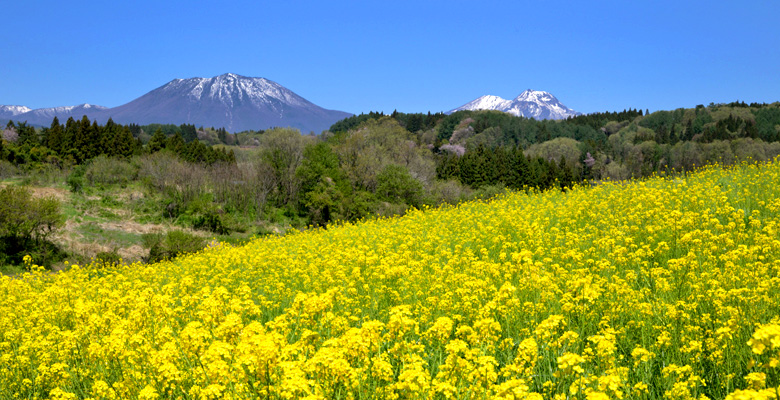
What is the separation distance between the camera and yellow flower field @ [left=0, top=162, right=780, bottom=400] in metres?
3.26

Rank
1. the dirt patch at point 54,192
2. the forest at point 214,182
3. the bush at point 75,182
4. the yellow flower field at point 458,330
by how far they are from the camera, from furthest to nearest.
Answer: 1. the bush at point 75,182
2. the dirt patch at point 54,192
3. the forest at point 214,182
4. the yellow flower field at point 458,330

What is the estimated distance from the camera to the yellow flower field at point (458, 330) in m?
3.26

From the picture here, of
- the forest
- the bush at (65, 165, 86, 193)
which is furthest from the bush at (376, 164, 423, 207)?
the bush at (65, 165, 86, 193)

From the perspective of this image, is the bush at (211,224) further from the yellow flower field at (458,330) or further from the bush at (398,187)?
the yellow flower field at (458,330)

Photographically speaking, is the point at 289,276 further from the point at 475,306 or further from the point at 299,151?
the point at 299,151

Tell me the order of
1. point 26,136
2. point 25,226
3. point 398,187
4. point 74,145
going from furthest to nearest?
point 26,136 → point 74,145 → point 398,187 → point 25,226

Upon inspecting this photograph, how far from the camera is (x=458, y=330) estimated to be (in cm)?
388

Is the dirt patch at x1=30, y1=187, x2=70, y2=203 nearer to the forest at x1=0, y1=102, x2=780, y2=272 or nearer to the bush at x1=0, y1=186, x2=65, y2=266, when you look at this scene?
the forest at x1=0, y1=102, x2=780, y2=272

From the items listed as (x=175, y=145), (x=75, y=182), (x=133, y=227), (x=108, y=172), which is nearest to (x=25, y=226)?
(x=133, y=227)

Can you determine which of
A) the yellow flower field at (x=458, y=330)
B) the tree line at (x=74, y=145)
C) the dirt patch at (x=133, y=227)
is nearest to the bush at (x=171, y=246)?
the dirt patch at (x=133, y=227)

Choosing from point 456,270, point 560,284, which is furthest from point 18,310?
point 560,284

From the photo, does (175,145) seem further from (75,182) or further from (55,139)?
(75,182)

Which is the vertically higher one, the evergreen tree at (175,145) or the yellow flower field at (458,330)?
the evergreen tree at (175,145)

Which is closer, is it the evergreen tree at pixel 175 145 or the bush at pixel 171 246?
the bush at pixel 171 246
